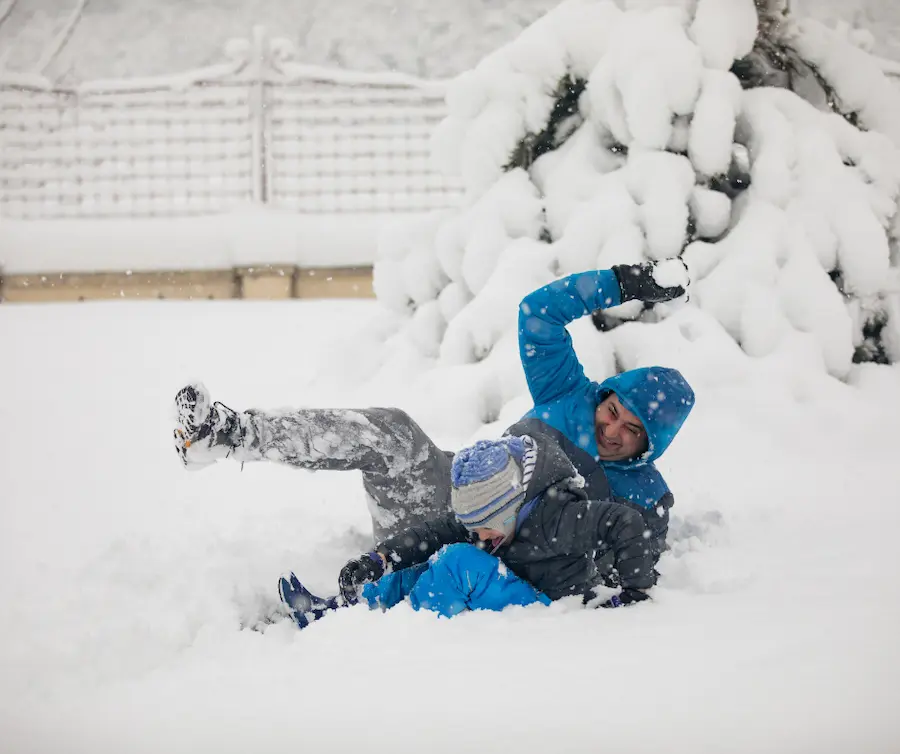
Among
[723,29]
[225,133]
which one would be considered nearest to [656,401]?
[723,29]

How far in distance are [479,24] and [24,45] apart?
7.64m

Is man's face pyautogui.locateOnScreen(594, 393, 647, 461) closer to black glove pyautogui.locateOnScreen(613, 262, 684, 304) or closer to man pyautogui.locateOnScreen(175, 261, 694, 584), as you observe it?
man pyautogui.locateOnScreen(175, 261, 694, 584)

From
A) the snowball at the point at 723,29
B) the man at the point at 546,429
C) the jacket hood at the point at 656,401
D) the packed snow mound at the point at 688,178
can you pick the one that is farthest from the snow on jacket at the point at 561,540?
the snowball at the point at 723,29

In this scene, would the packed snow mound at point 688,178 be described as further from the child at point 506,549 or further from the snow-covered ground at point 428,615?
the child at point 506,549

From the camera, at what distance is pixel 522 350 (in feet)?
8.13

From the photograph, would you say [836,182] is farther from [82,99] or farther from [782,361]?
[82,99]

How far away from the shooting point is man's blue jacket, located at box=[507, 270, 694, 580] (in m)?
2.25

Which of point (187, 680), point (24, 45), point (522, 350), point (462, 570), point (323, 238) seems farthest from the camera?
point (24, 45)

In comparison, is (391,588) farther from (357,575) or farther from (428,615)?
(428,615)

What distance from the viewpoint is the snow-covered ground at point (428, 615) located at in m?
1.39

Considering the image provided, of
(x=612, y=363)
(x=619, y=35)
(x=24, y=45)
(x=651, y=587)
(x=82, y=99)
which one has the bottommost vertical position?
(x=651, y=587)

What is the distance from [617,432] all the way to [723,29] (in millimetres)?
2498

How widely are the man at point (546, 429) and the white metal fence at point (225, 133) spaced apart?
5.39 meters

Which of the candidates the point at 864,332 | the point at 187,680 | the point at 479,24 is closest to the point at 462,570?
the point at 187,680
